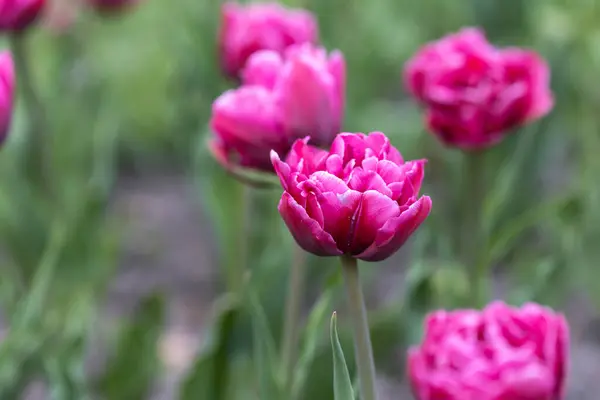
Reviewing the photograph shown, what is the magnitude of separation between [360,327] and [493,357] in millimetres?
116

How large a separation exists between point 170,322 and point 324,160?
2.82ft

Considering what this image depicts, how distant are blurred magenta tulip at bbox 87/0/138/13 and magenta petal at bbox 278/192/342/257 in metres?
0.92

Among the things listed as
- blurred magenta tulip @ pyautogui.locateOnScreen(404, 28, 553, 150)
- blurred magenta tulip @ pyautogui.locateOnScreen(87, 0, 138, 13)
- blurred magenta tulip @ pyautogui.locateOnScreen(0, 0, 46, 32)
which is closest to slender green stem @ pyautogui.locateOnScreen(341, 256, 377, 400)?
blurred magenta tulip @ pyautogui.locateOnScreen(404, 28, 553, 150)

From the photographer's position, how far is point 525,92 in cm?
77

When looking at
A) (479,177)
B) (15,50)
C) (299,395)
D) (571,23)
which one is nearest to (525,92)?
(479,177)

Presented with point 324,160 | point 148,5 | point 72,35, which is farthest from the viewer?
point 148,5

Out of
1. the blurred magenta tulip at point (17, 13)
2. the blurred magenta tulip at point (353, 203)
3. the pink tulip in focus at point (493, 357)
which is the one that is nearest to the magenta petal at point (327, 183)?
the blurred magenta tulip at point (353, 203)

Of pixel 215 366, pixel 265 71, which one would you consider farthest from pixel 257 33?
pixel 215 366

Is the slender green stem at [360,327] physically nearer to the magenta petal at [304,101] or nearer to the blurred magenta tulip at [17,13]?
the magenta petal at [304,101]

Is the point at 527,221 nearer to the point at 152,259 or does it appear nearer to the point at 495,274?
the point at 495,274

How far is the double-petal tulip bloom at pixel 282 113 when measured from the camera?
639 millimetres

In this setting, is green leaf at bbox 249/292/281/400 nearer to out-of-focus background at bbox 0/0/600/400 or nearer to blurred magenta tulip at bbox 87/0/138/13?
out-of-focus background at bbox 0/0/600/400

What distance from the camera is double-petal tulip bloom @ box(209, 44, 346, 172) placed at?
25.1 inches

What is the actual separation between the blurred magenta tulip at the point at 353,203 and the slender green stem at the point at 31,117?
620 mm
